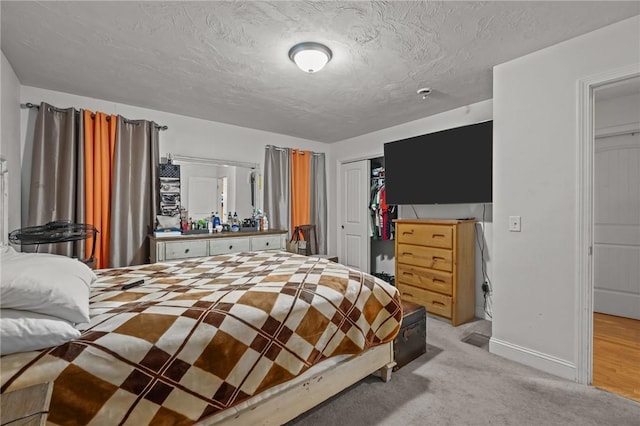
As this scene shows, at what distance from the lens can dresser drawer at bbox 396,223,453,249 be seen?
313 centimetres

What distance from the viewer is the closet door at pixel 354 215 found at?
4.83 meters

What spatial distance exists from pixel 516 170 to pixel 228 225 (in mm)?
3444

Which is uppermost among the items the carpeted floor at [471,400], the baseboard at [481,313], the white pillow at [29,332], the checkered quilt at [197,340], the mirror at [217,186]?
the mirror at [217,186]

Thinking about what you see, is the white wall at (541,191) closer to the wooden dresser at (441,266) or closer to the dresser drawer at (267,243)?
the wooden dresser at (441,266)

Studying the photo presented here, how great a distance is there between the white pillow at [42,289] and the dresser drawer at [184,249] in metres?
1.91

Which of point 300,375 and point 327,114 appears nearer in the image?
point 300,375

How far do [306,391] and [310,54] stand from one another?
86.9 inches

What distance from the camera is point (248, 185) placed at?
4406 millimetres

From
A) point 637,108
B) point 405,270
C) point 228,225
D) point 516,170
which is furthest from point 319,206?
point 637,108

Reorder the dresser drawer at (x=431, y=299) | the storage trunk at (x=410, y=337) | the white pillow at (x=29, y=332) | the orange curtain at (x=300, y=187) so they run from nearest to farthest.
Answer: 1. the white pillow at (x=29, y=332)
2. the storage trunk at (x=410, y=337)
3. the dresser drawer at (x=431, y=299)
4. the orange curtain at (x=300, y=187)

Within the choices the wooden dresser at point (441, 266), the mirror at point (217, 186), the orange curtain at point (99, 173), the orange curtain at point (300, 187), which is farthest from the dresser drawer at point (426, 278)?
the orange curtain at point (99, 173)

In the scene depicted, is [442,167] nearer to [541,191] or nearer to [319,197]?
[541,191]

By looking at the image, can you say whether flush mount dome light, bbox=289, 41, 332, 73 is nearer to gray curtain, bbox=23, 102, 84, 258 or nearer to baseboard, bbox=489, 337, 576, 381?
gray curtain, bbox=23, 102, 84, 258

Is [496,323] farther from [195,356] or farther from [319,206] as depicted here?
[319,206]
